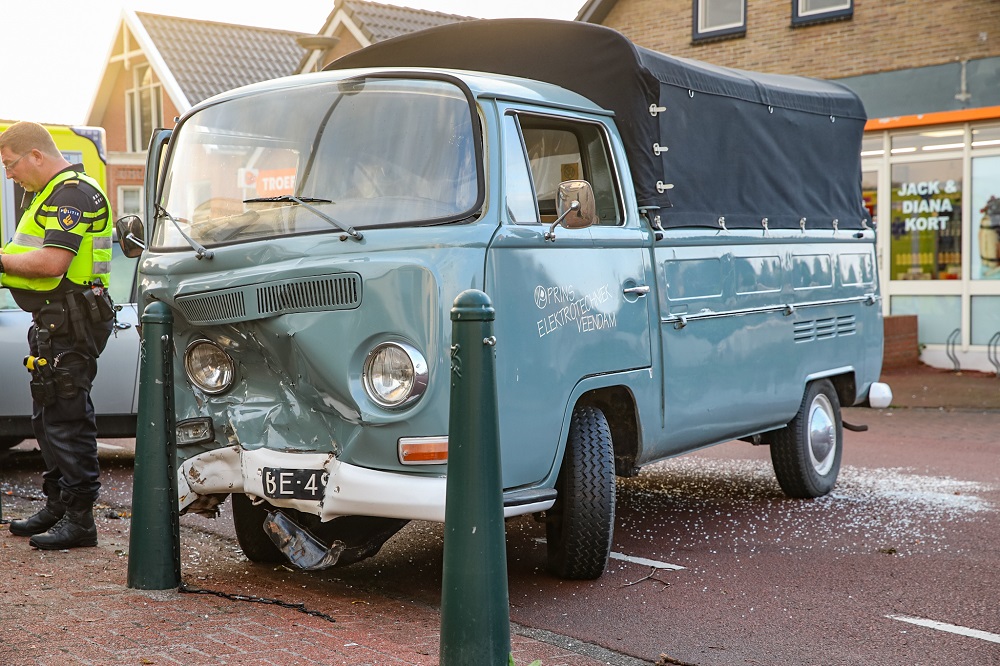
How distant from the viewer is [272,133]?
5.25m

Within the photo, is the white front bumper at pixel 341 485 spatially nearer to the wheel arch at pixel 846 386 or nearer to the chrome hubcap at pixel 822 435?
the chrome hubcap at pixel 822 435

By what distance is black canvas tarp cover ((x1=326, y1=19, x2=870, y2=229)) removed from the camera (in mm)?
5969

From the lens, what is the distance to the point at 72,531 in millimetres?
5914

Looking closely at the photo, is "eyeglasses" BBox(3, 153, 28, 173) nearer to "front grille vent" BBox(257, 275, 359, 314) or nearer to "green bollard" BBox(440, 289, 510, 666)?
"front grille vent" BBox(257, 275, 359, 314)

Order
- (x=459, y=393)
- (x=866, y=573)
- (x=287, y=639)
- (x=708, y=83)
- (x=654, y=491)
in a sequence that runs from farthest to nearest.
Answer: (x=654, y=491) < (x=708, y=83) < (x=866, y=573) < (x=287, y=639) < (x=459, y=393)

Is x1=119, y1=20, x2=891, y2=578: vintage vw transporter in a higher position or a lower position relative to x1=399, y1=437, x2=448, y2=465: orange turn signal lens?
higher

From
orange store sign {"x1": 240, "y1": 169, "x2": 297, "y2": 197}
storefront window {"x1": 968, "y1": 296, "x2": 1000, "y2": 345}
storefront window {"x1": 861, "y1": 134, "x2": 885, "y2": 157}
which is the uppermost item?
storefront window {"x1": 861, "y1": 134, "x2": 885, "y2": 157}

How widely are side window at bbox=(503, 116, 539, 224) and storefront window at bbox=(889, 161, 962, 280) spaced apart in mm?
13029

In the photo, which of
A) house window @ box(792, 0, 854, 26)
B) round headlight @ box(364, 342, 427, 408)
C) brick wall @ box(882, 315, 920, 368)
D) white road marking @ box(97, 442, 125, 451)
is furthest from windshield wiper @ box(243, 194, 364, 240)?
house window @ box(792, 0, 854, 26)

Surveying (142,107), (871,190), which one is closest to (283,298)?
(871,190)

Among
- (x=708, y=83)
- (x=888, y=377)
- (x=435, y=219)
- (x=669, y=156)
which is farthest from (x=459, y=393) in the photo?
(x=888, y=377)

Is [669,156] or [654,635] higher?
[669,156]

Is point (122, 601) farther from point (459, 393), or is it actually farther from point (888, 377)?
point (888, 377)

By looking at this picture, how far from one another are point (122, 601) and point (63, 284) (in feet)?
5.95
